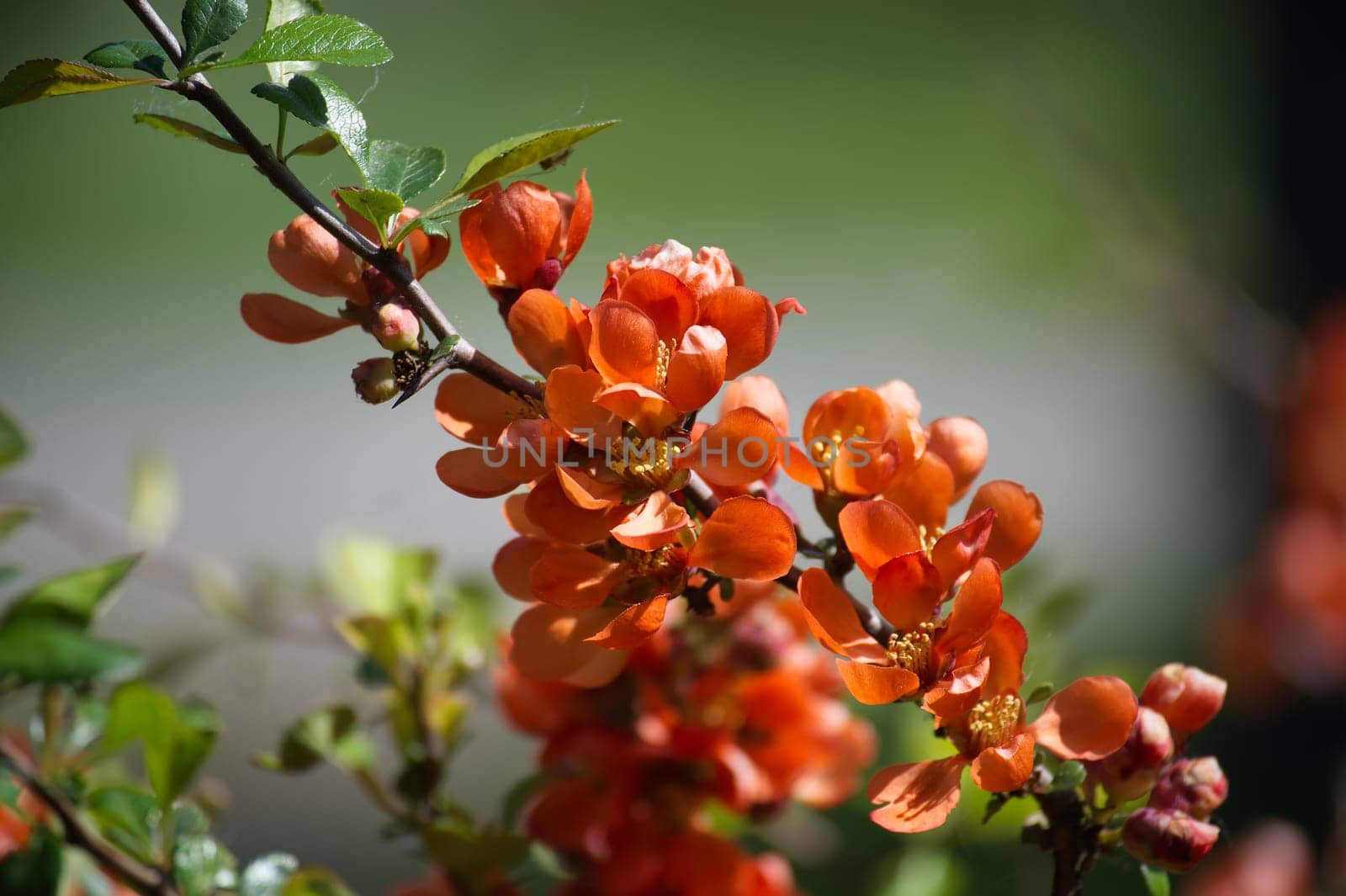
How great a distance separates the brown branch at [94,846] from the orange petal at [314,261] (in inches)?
9.1

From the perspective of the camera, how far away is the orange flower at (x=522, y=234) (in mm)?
380

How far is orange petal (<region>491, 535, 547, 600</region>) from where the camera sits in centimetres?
41

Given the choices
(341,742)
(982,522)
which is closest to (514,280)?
(982,522)

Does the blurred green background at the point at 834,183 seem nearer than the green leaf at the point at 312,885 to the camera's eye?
No

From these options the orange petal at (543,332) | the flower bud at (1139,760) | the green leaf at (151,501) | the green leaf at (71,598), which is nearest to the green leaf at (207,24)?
the orange petal at (543,332)

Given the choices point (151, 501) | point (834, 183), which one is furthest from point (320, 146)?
point (834, 183)

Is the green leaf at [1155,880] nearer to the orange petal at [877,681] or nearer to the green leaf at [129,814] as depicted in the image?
the orange petal at [877,681]

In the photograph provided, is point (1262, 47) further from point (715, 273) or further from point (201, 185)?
point (715, 273)

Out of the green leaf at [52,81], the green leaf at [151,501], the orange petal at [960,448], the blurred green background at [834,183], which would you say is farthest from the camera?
the blurred green background at [834,183]

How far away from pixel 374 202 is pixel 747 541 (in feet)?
0.49

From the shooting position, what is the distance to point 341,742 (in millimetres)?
560

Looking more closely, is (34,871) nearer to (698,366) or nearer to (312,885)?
(312,885)

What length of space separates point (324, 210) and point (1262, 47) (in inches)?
150

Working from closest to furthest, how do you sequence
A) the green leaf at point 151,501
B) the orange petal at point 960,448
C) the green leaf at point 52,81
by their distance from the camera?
the green leaf at point 52,81, the orange petal at point 960,448, the green leaf at point 151,501
